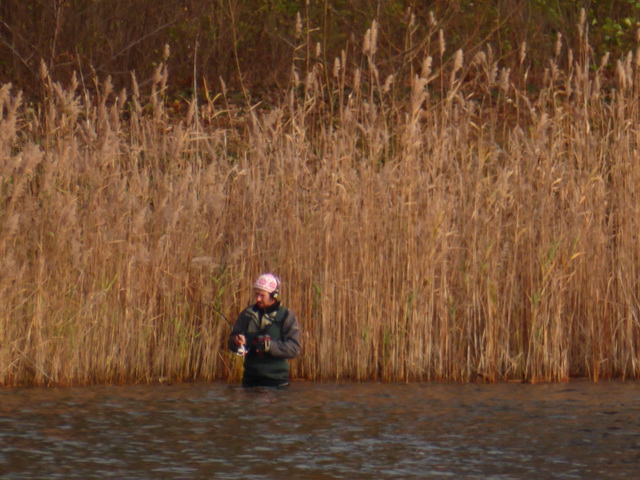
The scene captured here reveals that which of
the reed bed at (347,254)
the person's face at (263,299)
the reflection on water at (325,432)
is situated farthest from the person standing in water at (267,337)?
the reed bed at (347,254)

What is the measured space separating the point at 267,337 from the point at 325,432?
1.51m

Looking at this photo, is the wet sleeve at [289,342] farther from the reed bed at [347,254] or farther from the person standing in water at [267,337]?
the reed bed at [347,254]

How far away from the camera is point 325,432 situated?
7.60 meters

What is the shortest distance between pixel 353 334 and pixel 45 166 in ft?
8.33

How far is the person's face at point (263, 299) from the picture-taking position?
9109 millimetres

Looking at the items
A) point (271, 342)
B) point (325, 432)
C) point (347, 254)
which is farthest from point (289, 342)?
point (325, 432)

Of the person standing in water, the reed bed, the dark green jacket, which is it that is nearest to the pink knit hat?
the person standing in water

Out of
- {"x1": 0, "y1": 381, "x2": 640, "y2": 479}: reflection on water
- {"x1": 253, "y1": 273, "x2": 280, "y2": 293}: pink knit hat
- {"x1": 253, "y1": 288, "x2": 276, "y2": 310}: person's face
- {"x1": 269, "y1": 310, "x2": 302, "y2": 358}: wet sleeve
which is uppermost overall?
{"x1": 253, "y1": 273, "x2": 280, "y2": 293}: pink knit hat

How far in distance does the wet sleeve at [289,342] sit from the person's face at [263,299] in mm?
166

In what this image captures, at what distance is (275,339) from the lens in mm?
9141

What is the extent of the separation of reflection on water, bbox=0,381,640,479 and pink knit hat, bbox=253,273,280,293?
28.5 inches

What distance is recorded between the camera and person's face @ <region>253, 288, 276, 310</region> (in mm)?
9109

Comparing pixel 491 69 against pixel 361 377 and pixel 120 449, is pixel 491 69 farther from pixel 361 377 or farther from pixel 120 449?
pixel 120 449

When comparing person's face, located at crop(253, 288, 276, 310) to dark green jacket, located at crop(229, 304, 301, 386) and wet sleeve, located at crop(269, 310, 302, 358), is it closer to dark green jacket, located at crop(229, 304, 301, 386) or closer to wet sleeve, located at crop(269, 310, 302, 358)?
dark green jacket, located at crop(229, 304, 301, 386)
